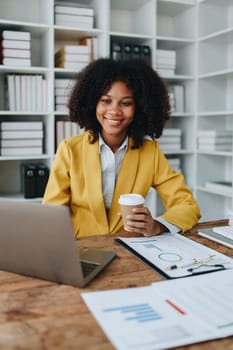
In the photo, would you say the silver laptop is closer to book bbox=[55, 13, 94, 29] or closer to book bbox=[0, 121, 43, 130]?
book bbox=[0, 121, 43, 130]

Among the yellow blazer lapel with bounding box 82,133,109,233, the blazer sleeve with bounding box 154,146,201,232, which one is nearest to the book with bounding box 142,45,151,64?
the blazer sleeve with bounding box 154,146,201,232

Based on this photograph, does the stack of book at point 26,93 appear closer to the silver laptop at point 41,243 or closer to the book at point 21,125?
the book at point 21,125

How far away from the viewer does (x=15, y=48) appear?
3.11 metres

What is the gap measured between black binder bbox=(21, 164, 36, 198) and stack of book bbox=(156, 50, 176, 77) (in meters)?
1.41

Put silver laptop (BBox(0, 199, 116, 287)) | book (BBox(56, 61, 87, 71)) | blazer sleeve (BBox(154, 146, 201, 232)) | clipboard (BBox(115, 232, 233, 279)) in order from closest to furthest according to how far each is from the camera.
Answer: silver laptop (BBox(0, 199, 116, 287)) < clipboard (BBox(115, 232, 233, 279)) < blazer sleeve (BBox(154, 146, 201, 232)) < book (BBox(56, 61, 87, 71))

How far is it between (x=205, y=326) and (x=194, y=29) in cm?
337

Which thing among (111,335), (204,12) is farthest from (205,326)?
(204,12)

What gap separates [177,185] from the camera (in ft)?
5.88

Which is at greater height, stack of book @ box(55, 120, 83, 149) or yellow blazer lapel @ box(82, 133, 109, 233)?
stack of book @ box(55, 120, 83, 149)

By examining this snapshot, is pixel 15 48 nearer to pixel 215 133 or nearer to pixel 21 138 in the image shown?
pixel 21 138

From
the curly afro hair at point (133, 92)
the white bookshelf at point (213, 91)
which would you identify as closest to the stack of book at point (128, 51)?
the white bookshelf at point (213, 91)

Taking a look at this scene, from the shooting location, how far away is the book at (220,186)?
140 inches

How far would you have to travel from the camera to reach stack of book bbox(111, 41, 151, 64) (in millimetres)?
3404

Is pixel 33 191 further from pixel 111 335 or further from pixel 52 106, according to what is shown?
pixel 111 335
